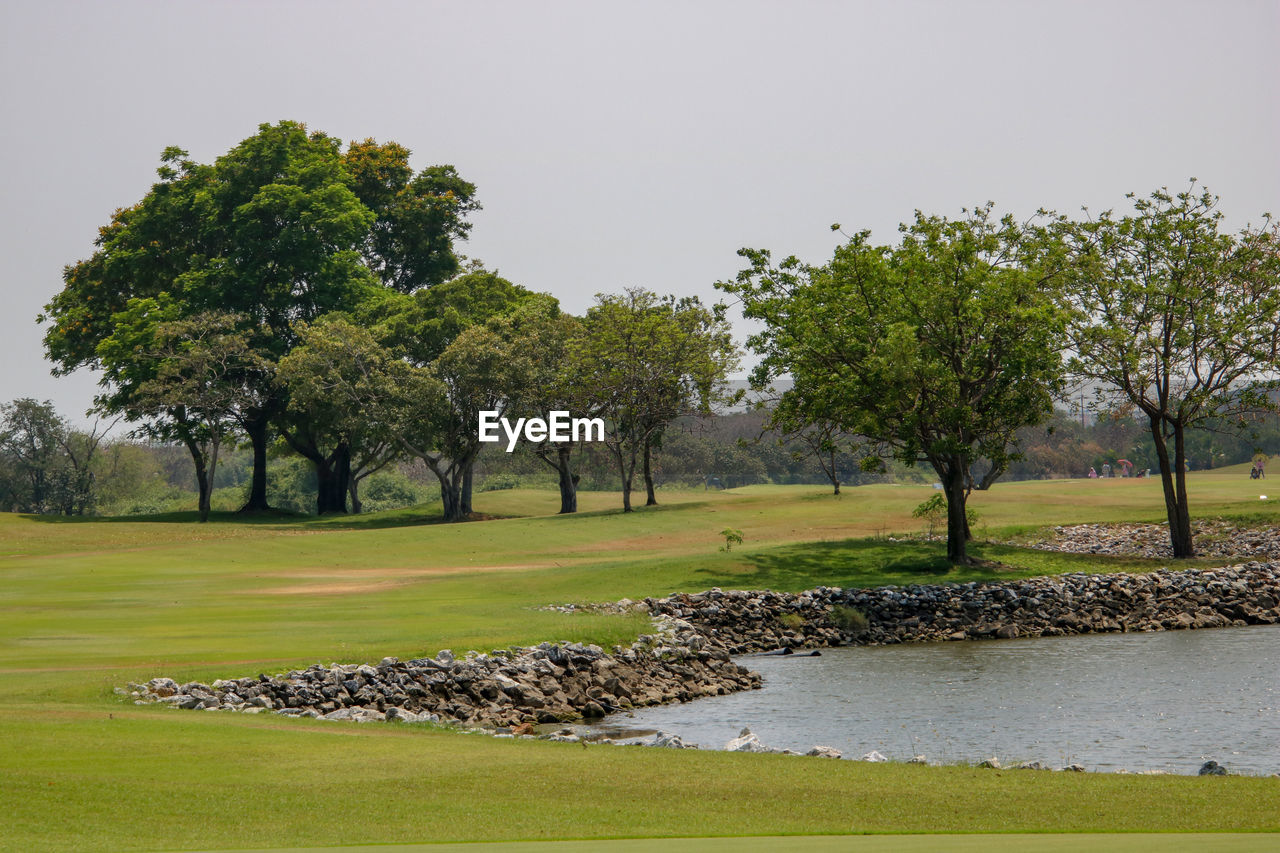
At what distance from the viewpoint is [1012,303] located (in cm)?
4200

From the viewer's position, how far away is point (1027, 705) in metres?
24.3

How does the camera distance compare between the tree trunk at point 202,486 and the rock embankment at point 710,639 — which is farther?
the tree trunk at point 202,486

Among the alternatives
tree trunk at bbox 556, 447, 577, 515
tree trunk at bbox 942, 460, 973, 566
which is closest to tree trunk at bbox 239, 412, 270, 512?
tree trunk at bbox 556, 447, 577, 515

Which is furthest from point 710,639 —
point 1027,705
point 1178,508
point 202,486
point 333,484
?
point 333,484

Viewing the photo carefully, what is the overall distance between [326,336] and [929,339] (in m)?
39.4

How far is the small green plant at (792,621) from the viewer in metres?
37.1

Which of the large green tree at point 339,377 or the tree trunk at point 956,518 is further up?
the large green tree at point 339,377

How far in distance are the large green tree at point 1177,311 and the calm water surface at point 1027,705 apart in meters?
13.4

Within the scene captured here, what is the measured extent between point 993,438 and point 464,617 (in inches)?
882

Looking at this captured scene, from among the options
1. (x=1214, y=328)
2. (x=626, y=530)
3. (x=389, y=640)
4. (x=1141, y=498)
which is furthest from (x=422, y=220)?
(x=389, y=640)

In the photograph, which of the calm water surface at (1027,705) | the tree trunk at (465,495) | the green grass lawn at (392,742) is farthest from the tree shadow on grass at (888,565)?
the tree trunk at (465,495)

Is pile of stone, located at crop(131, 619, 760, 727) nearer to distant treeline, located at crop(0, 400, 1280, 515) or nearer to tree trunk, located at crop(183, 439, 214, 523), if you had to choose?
tree trunk, located at crop(183, 439, 214, 523)

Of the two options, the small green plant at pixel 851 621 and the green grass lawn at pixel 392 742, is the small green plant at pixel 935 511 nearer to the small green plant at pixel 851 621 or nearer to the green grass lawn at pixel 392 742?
the green grass lawn at pixel 392 742

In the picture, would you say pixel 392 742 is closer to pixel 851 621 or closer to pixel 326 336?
pixel 851 621
